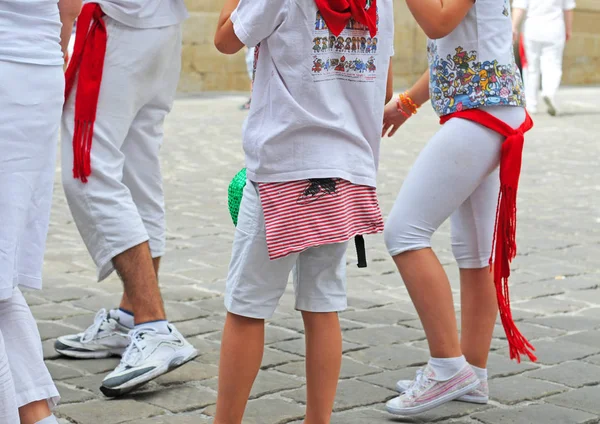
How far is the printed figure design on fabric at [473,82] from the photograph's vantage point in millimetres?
3613

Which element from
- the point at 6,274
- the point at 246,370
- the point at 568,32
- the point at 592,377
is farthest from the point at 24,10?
the point at 568,32

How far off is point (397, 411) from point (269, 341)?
0.95 m

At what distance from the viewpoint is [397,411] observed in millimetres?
3684

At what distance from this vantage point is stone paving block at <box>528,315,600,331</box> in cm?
485

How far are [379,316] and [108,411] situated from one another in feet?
5.46

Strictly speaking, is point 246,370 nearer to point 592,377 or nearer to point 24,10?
point 24,10

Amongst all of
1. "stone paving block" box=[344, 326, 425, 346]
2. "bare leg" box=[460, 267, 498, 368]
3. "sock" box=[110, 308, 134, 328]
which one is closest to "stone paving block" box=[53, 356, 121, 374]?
"sock" box=[110, 308, 134, 328]

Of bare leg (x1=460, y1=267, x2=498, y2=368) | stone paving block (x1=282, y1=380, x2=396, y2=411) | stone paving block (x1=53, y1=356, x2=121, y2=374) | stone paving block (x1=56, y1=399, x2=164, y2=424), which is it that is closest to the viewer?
stone paving block (x1=56, y1=399, x2=164, y2=424)

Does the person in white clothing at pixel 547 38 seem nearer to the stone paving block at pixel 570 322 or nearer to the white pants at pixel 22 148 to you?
the stone paving block at pixel 570 322

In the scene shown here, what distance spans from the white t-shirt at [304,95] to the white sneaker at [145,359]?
98cm

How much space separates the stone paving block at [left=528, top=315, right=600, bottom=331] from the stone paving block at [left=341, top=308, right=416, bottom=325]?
0.56 meters

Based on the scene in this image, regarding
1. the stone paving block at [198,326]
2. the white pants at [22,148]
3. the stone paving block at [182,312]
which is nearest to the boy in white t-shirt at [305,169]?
the white pants at [22,148]

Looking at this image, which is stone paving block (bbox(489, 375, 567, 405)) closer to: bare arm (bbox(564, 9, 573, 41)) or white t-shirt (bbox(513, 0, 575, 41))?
white t-shirt (bbox(513, 0, 575, 41))

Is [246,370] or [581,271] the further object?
[581,271]
